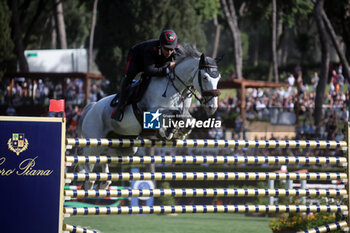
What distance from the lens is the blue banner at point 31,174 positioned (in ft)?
21.6

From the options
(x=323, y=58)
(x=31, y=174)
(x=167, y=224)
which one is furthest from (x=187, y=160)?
(x=323, y=58)

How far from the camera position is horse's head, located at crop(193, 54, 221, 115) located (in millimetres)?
7824

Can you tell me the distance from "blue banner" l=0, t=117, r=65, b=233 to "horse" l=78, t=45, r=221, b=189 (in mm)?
1693

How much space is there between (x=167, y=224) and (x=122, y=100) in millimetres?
2922

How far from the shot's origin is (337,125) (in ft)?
55.0

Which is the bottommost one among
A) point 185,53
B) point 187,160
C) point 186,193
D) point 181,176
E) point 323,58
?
point 186,193

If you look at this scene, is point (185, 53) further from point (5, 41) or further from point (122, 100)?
point (5, 41)

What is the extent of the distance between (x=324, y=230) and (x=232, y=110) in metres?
12.4

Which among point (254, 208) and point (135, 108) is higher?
point (135, 108)

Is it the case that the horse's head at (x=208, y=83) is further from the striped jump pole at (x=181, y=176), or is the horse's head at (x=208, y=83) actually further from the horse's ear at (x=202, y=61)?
the striped jump pole at (x=181, y=176)

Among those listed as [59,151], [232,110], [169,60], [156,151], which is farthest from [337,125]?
[59,151]

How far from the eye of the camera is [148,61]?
28.1ft

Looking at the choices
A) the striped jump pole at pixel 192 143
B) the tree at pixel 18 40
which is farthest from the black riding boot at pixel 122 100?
the tree at pixel 18 40

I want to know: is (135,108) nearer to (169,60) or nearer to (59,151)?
(169,60)
